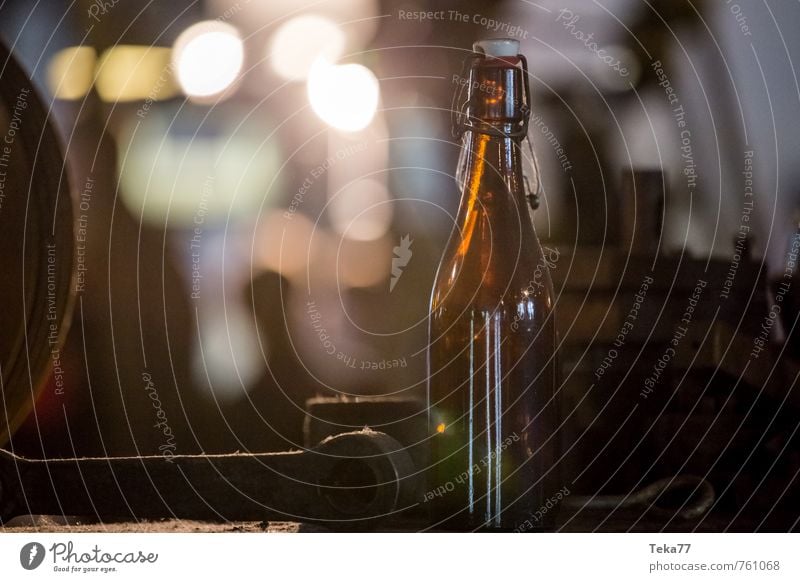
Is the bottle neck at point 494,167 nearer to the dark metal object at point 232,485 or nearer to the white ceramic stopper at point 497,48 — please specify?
the white ceramic stopper at point 497,48

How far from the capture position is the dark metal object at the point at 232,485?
50 cm

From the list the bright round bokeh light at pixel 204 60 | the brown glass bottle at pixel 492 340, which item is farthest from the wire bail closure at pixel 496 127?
the bright round bokeh light at pixel 204 60

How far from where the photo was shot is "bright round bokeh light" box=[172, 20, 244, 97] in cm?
52

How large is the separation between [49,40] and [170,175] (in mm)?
104

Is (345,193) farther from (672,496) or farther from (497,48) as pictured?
(672,496)

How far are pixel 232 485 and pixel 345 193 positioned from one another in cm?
17

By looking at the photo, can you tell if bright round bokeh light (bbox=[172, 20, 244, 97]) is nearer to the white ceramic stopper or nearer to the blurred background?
the blurred background

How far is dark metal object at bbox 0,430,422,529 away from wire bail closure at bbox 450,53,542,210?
0.16m

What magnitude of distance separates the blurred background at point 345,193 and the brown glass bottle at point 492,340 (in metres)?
0.02

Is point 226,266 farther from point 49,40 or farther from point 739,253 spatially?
point 739,253

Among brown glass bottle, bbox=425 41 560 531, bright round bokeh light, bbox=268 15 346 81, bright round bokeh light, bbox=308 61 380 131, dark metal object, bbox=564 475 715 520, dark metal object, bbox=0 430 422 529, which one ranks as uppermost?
bright round bokeh light, bbox=268 15 346 81

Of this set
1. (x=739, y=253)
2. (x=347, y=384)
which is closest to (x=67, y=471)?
(x=347, y=384)

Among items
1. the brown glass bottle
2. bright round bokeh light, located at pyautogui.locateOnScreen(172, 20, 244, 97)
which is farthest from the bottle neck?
bright round bokeh light, located at pyautogui.locateOnScreen(172, 20, 244, 97)

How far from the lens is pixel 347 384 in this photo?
0.52 meters
